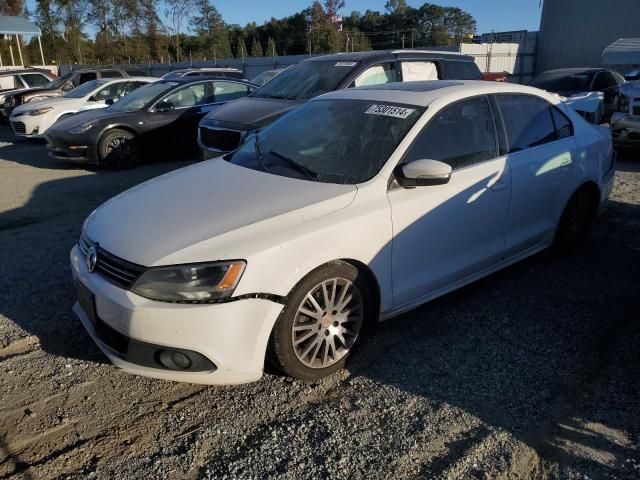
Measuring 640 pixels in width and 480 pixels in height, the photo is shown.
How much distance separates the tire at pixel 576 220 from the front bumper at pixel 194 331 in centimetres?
312

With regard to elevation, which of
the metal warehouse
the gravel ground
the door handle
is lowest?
the gravel ground

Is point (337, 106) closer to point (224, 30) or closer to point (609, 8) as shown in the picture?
point (609, 8)

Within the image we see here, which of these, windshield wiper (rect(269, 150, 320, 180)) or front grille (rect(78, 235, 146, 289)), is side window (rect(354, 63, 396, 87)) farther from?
front grille (rect(78, 235, 146, 289))

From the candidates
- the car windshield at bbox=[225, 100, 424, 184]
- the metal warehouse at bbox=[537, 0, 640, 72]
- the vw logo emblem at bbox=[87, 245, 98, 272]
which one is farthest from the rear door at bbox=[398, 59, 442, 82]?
the metal warehouse at bbox=[537, 0, 640, 72]

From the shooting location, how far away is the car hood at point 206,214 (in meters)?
2.74

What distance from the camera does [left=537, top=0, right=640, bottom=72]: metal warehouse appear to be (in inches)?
1041

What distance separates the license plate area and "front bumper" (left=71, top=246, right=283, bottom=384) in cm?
6

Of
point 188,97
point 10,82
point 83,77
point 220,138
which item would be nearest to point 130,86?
point 188,97

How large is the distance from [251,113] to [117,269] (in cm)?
474

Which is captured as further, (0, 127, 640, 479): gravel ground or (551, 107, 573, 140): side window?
A: (551, 107, 573, 140): side window

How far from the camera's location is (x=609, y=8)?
26922mm

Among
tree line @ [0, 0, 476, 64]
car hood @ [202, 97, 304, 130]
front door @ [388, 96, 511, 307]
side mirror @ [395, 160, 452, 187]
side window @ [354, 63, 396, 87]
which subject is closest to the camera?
side mirror @ [395, 160, 452, 187]

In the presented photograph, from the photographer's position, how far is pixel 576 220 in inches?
192

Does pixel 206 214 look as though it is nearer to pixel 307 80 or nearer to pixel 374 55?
pixel 307 80
